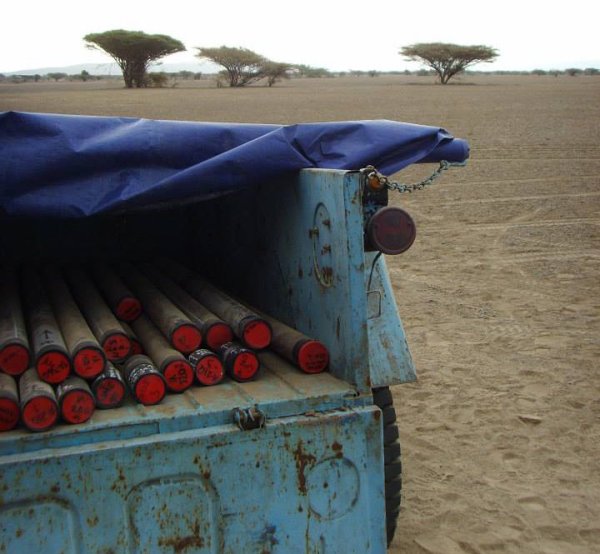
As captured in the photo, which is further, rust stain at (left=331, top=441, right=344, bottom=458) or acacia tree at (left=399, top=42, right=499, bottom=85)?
acacia tree at (left=399, top=42, right=499, bottom=85)

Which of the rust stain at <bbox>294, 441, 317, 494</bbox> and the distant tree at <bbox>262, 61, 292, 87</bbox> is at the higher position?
the distant tree at <bbox>262, 61, 292, 87</bbox>

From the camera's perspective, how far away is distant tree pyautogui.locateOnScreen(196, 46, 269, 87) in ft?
151

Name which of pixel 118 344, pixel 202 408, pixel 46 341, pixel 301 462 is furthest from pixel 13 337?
pixel 301 462

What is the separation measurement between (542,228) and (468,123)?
9.54 meters

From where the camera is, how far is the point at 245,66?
47094 mm

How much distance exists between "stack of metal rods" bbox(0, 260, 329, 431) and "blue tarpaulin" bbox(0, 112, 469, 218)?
39 centimetres

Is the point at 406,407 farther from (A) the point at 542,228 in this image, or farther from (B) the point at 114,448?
(A) the point at 542,228

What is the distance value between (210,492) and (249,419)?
0.21 metres

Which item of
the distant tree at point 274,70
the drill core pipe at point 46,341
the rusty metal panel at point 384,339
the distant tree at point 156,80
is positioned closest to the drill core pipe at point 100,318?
the drill core pipe at point 46,341

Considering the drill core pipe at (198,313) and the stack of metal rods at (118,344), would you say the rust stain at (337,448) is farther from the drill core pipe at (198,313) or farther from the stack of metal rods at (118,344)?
the drill core pipe at (198,313)

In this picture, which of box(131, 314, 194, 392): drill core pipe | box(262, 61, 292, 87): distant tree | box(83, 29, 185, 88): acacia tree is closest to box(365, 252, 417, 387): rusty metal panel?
box(131, 314, 194, 392): drill core pipe

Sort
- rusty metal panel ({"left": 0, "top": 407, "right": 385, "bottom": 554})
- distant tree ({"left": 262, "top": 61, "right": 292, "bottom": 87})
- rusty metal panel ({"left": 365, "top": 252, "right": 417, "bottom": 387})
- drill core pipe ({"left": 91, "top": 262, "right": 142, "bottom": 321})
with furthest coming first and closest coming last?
distant tree ({"left": 262, "top": 61, "right": 292, "bottom": 87}), drill core pipe ({"left": 91, "top": 262, "right": 142, "bottom": 321}), rusty metal panel ({"left": 365, "top": 252, "right": 417, "bottom": 387}), rusty metal panel ({"left": 0, "top": 407, "right": 385, "bottom": 554})

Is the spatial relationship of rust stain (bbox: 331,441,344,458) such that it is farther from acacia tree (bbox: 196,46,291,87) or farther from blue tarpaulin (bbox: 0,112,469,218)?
acacia tree (bbox: 196,46,291,87)

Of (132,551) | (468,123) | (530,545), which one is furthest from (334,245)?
(468,123)
